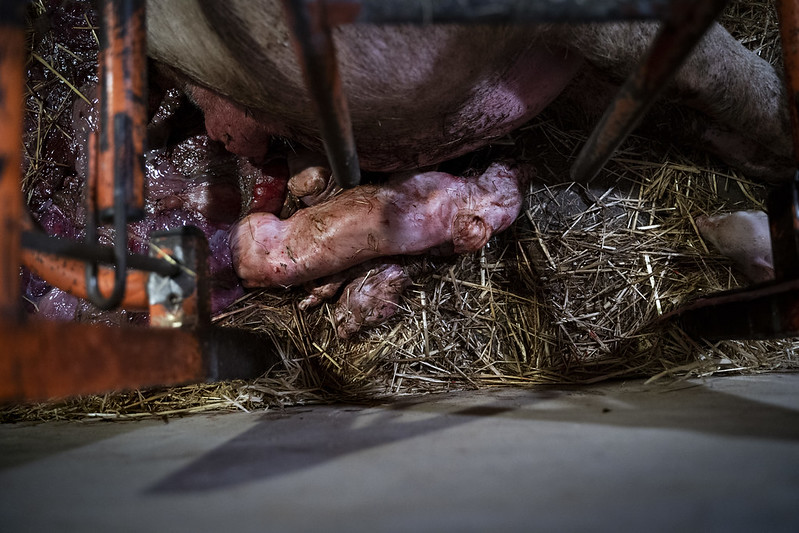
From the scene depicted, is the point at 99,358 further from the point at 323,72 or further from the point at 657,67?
the point at 657,67

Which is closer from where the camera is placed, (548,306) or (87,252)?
(87,252)

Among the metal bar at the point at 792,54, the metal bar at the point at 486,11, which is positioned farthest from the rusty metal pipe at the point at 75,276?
the metal bar at the point at 792,54

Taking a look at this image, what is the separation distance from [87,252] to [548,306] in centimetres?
142

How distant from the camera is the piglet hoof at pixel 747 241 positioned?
1586 millimetres

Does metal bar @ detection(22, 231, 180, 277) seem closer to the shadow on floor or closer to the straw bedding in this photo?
the shadow on floor

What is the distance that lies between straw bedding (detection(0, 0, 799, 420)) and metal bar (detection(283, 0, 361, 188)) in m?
0.90

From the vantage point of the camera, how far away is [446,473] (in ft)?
2.22

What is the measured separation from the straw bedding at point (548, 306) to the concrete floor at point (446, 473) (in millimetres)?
527

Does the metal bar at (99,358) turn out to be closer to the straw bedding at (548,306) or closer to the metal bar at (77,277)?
the metal bar at (77,277)

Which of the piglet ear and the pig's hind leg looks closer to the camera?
the pig's hind leg

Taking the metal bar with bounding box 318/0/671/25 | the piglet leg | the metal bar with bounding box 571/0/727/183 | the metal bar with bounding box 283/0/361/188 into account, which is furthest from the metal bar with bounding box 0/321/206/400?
the metal bar with bounding box 571/0/727/183

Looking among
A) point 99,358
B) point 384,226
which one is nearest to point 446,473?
point 99,358

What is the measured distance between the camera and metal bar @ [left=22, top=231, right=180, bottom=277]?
0.75m

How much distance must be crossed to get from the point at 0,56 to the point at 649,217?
190 centimetres
